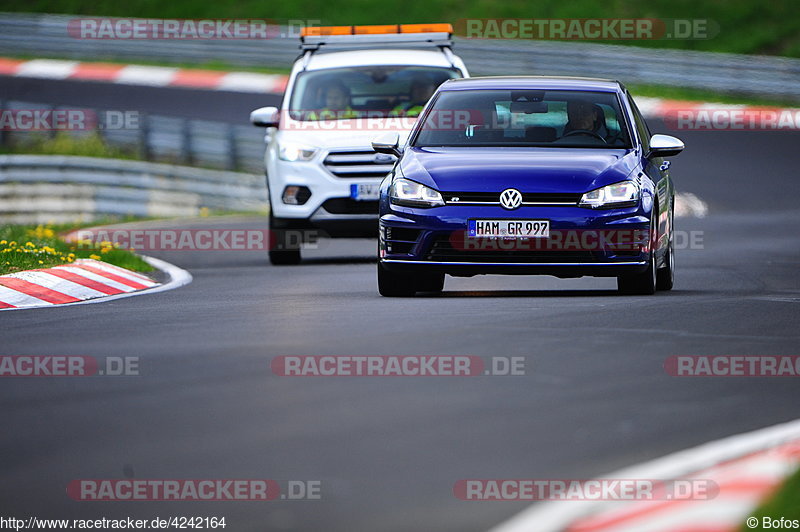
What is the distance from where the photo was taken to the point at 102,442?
6.74 meters

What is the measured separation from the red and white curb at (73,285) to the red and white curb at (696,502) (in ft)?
22.3

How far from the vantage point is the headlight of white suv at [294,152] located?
16925mm

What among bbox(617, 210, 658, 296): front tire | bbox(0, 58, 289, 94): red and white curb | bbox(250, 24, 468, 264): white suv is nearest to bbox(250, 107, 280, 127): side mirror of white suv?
bbox(250, 24, 468, 264): white suv

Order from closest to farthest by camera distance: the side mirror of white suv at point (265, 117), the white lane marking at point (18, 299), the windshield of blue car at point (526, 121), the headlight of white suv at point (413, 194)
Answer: the headlight of white suv at point (413, 194) → the white lane marking at point (18, 299) → the windshield of blue car at point (526, 121) → the side mirror of white suv at point (265, 117)

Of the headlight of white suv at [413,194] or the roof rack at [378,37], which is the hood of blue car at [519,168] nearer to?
the headlight of white suv at [413,194]

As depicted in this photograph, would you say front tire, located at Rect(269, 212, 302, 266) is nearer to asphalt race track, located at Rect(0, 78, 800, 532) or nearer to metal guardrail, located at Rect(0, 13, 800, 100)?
asphalt race track, located at Rect(0, 78, 800, 532)

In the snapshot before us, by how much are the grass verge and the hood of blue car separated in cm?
341

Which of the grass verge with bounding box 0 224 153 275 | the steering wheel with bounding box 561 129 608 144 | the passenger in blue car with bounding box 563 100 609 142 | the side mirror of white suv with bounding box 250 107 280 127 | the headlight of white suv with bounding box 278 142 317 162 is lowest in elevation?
the grass verge with bounding box 0 224 153 275

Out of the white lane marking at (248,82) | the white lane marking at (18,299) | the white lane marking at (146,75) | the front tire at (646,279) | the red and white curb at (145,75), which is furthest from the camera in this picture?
the white lane marking at (146,75)

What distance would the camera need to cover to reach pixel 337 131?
672 inches

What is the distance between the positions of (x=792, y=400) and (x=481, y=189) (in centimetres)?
434

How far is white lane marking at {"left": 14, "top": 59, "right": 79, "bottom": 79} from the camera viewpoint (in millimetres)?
41094

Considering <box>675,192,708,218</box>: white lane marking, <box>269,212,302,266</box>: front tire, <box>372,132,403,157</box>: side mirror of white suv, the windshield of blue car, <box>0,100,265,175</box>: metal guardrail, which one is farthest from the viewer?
<box>0,100,265,175</box>: metal guardrail

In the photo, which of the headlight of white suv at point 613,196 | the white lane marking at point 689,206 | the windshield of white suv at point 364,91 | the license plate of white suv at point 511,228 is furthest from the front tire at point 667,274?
the white lane marking at point 689,206
